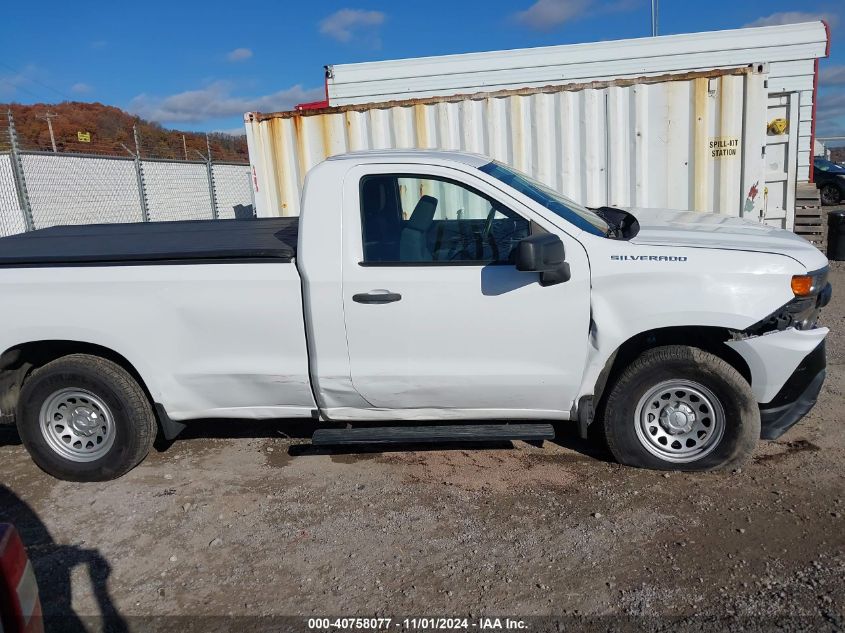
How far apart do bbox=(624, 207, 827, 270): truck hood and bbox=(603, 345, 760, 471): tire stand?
622mm

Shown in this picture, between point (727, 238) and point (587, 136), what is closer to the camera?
point (727, 238)

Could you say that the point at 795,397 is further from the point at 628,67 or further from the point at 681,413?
the point at 628,67

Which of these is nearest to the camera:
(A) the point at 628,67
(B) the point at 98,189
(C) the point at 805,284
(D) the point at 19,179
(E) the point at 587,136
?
(C) the point at 805,284

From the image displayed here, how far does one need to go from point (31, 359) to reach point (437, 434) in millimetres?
2750

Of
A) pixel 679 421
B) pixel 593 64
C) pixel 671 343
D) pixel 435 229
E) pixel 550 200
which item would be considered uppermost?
pixel 593 64

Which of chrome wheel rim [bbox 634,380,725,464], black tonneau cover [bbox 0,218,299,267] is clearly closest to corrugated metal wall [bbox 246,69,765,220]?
black tonneau cover [bbox 0,218,299,267]

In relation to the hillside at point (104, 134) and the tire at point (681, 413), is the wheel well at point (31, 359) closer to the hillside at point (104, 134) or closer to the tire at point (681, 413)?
the tire at point (681, 413)

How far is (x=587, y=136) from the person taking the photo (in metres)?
8.19

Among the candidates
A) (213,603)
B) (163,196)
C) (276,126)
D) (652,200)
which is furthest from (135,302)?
(163,196)

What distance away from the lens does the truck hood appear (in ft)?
13.0

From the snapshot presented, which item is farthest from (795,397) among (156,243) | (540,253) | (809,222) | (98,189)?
(98,189)

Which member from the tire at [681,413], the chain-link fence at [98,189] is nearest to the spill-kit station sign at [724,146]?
the tire at [681,413]

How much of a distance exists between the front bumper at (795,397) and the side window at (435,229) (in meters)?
1.74

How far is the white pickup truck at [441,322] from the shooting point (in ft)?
13.1
